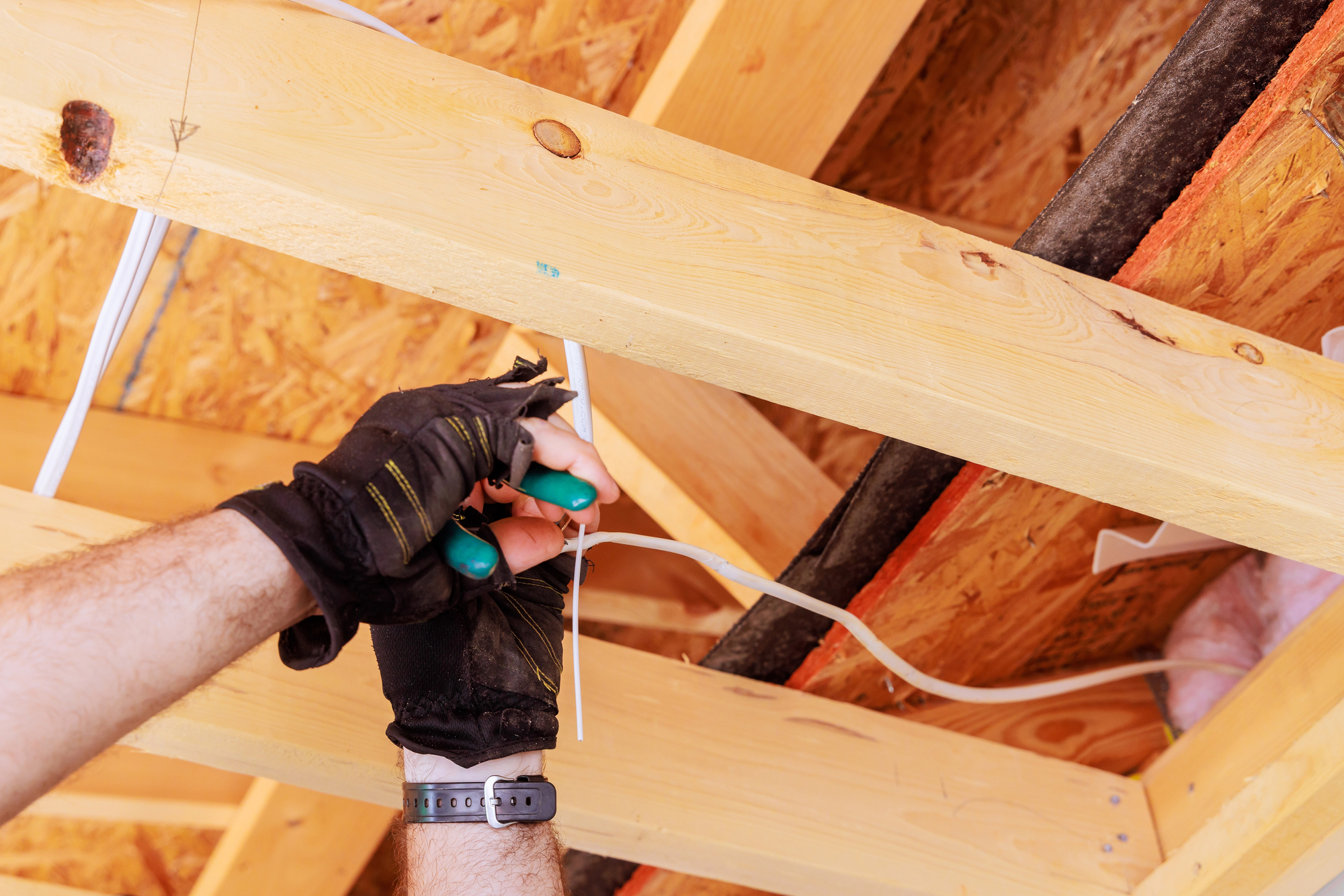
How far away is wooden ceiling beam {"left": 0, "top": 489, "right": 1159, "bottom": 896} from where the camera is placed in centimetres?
107

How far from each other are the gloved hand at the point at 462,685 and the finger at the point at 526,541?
0.03 m

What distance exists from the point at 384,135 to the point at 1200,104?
881 millimetres

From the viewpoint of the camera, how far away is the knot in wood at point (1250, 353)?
88 centimetres

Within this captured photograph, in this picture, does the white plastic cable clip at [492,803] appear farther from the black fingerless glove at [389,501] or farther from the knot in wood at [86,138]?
the knot in wood at [86,138]

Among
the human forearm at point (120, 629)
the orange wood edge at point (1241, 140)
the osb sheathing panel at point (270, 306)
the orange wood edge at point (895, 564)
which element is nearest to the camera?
the human forearm at point (120, 629)

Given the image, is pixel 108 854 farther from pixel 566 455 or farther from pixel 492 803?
pixel 566 455

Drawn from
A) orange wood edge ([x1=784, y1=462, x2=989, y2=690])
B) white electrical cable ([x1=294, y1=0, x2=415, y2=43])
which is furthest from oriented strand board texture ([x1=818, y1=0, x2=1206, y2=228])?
white electrical cable ([x1=294, y1=0, x2=415, y2=43])

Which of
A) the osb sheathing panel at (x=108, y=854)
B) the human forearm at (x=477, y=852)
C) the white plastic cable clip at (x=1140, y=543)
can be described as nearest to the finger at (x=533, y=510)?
the human forearm at (x=477, y=852)

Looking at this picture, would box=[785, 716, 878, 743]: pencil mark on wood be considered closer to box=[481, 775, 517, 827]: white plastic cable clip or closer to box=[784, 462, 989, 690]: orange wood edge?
box=[784, 462, 989, 690]: orange wood edge

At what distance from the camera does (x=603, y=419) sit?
158 cm

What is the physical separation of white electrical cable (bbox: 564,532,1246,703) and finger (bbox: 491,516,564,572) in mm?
25

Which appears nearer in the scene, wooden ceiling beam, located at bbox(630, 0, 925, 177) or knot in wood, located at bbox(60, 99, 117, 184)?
knot in wood, located at bbox(60, 99, 117, 184)

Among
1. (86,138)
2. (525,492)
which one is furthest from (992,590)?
(86,138)

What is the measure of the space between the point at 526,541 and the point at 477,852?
32cm
